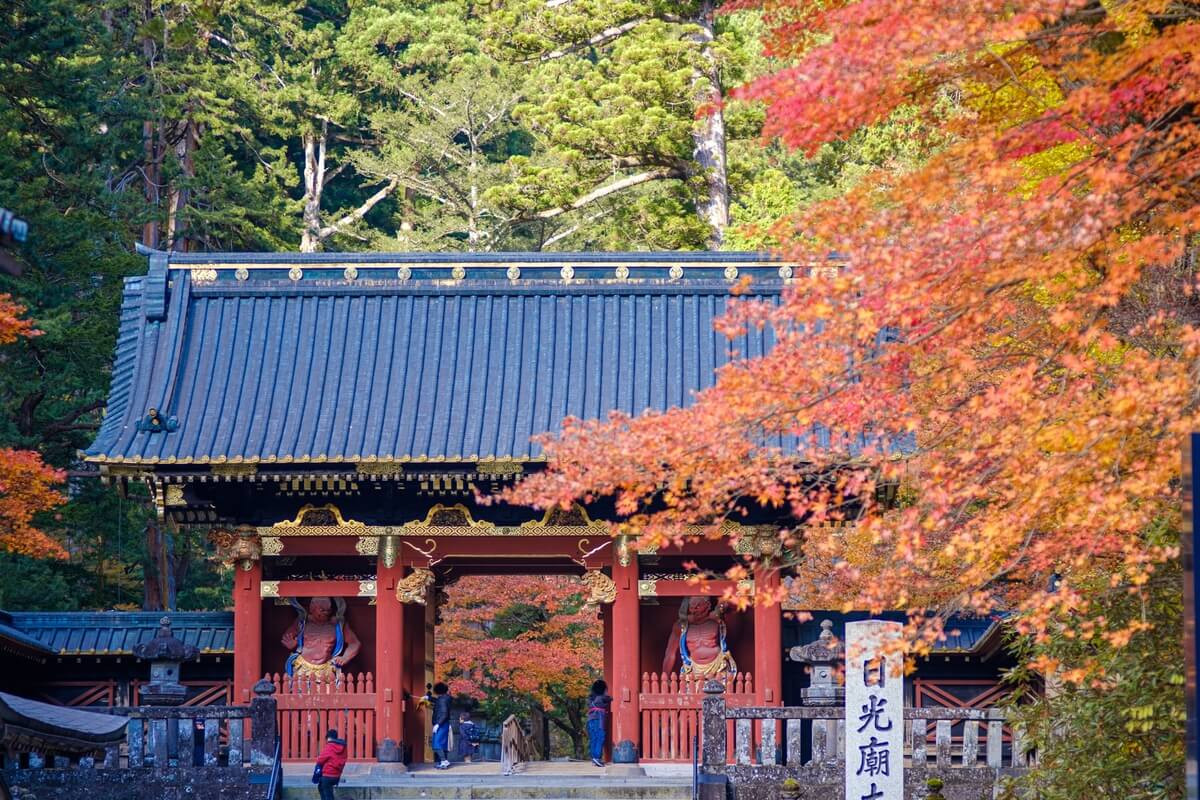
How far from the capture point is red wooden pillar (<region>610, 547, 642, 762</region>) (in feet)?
69.5

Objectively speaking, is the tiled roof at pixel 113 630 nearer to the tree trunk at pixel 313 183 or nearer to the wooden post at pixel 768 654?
the wooden post at pixel 768 654

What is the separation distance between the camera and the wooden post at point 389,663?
21.1 m

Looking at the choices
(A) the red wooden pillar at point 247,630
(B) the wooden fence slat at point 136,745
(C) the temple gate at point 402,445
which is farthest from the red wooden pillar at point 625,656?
(B) the wooden fence slat at point 136,745

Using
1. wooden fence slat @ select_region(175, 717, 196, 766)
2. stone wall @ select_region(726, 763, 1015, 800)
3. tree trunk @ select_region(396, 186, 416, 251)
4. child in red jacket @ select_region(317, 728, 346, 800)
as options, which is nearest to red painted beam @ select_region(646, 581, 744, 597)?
stone wall @ select_region(726, 763, 1015, 800)

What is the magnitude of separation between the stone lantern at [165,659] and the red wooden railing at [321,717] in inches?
55.3

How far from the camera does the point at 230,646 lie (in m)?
22.5

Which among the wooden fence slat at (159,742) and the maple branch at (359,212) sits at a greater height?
the maple branch at (359,212)

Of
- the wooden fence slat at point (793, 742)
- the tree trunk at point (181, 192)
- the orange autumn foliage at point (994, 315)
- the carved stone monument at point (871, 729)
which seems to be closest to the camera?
the orange autumn foliage at point (994, 315)

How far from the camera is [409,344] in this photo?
2345 cm

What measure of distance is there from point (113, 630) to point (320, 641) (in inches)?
113

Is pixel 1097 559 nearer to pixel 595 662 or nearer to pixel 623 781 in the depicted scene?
pixel 623 781

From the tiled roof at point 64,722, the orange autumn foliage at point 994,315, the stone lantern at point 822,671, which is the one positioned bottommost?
the tiled roof at point 64,722

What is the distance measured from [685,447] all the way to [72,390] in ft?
64.7

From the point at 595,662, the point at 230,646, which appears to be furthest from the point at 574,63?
the point at 230,646
